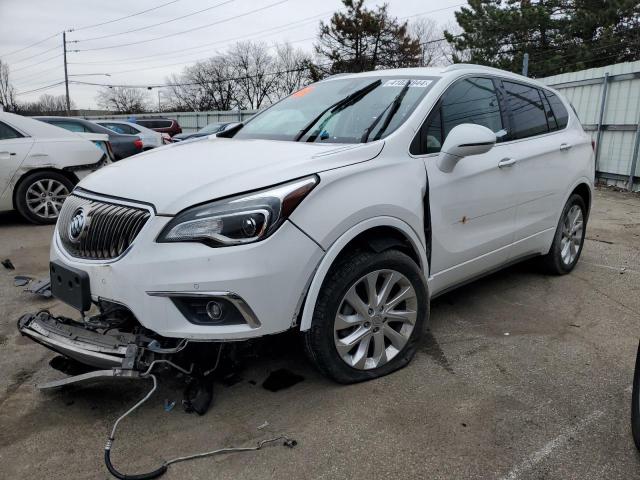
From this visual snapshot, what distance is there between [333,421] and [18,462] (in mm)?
1408

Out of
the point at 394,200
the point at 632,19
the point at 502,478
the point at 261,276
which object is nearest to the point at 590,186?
the point at 394,200

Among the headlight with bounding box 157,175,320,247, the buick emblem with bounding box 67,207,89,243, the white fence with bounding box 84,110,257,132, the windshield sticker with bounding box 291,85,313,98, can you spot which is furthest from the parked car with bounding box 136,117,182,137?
the headlight with bounding box 157,175,320,247

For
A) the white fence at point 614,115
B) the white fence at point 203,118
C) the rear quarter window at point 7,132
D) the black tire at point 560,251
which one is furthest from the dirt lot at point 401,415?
the white fence at point 203,118

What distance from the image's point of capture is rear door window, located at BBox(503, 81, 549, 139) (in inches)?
153

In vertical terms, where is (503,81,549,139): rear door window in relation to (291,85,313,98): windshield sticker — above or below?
below

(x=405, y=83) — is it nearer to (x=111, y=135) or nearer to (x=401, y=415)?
(x=401, y=415)

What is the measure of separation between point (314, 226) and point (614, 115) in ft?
34.0

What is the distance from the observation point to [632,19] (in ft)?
70.9

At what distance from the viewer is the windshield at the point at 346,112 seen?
3.05 meters

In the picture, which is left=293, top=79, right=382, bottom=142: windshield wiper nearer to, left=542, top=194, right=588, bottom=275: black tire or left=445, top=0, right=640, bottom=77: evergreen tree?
left=542, top=194, right=588, bottom=275: black tire

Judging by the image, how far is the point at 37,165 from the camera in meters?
6.77

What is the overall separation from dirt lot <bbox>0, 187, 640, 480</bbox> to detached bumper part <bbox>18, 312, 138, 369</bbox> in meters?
0.36

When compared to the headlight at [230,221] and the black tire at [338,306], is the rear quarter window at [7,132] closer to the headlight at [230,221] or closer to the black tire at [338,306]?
the headlight at [230,221]

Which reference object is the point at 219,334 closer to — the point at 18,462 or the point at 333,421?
the point at 333,421
